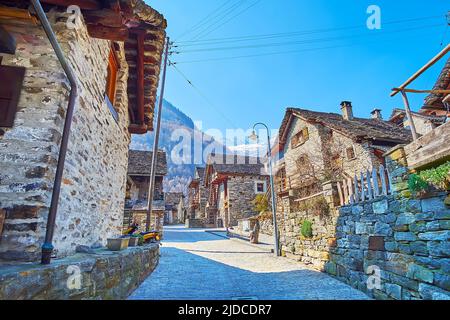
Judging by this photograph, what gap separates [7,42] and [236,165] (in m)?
21.1

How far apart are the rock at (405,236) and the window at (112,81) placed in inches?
229

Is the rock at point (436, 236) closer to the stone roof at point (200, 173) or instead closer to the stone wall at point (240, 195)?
the stone wall at point (240, 195)

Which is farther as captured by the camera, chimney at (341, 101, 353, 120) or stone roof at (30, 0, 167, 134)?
chimney at (341, 101, 353, 120)

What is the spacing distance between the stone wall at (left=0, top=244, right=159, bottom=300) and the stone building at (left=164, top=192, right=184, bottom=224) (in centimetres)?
3699

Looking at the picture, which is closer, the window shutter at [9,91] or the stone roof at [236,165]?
the window shutter at [9,91]

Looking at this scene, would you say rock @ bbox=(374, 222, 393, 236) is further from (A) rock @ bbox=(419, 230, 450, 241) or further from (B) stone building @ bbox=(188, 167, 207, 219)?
(B) stone building @ bbox=(188, 167, 207, 219)

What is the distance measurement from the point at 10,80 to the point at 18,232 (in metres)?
1.83

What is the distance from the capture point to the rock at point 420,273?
3224 millimetres

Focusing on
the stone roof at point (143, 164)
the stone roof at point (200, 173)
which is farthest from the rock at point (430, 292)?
the stone roof at point (200, 173)

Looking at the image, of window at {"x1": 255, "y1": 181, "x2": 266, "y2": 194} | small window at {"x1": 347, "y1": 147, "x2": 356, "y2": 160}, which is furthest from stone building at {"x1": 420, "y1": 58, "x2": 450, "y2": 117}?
window at {"x1": 255, "y1": 181, "x2": 266, "y2": 194}

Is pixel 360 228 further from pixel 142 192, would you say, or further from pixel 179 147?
pixel 179 147

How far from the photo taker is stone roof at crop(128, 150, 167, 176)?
14.8 m
